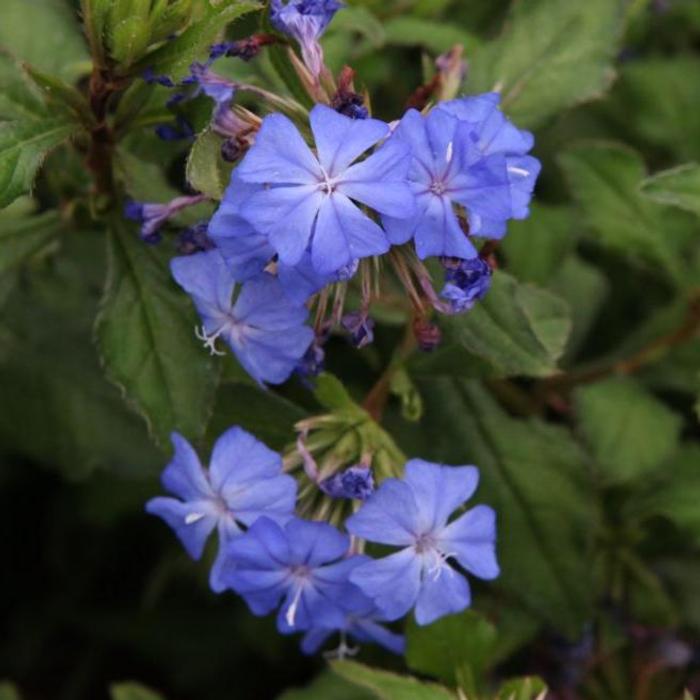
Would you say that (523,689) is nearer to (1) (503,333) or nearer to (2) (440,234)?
(1) (503,333)

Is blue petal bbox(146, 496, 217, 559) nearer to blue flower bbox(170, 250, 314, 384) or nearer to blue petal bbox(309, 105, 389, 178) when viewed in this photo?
blue flower bbox(170, 250, 314, 384)

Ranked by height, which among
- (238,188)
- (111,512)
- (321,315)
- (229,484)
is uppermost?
(238,188)

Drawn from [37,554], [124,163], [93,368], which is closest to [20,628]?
[37,554]

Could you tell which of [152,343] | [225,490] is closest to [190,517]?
[225,490]

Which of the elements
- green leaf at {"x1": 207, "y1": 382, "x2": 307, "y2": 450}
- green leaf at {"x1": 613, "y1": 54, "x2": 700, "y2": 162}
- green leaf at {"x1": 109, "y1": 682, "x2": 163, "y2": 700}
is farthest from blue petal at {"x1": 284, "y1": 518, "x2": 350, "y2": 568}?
green leaf at {"x1": 613, "y1": 54, "x2": 700, "y2": 162}

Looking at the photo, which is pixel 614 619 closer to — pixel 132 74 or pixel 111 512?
pixel 111 512

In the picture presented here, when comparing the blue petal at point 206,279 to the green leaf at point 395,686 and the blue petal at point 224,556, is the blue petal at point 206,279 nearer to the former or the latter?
the blue petal at point 224,556

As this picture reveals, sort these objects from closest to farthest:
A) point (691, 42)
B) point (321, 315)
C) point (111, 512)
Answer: point (321, 315)
point (111, 512)
point (691, 42)
